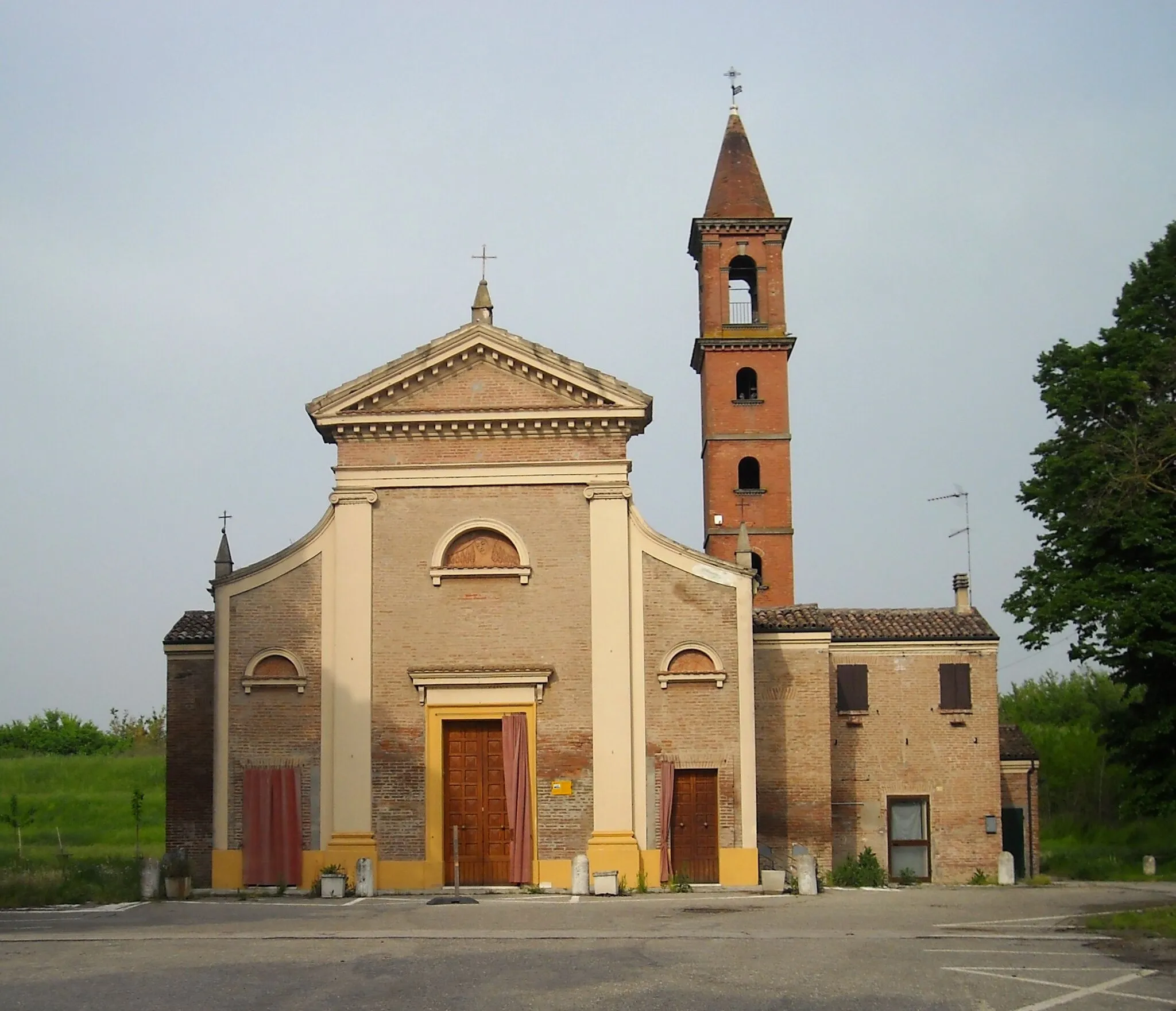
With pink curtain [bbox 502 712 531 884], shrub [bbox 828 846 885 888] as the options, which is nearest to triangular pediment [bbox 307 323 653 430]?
A: pink curtain [bbox 502 712 531 884]

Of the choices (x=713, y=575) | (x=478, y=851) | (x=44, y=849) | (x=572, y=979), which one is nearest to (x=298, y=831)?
(x=478, y=851)

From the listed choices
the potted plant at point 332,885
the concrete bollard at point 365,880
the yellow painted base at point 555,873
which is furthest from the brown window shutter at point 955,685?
the potted plant at point 332,885

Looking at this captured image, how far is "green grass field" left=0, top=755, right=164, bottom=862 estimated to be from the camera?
4194 cm

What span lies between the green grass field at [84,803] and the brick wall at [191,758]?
9.14 m

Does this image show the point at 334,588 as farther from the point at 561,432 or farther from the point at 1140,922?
the point at 1140,922

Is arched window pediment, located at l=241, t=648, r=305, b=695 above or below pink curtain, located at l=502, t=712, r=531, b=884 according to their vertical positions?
above

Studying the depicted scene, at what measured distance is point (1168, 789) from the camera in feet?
90.2

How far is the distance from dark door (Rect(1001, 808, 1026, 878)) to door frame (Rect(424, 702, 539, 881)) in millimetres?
13715

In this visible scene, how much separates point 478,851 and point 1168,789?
13157 mm

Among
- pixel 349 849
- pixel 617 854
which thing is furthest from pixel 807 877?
pixel 349 849

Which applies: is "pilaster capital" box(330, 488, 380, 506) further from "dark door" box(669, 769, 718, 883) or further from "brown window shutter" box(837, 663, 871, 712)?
"brown window shutter" box(837, 663, 871, 712)

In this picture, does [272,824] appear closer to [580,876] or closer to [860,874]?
[580,876]

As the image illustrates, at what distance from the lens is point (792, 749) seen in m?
28.8

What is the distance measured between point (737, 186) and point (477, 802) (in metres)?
21.7
